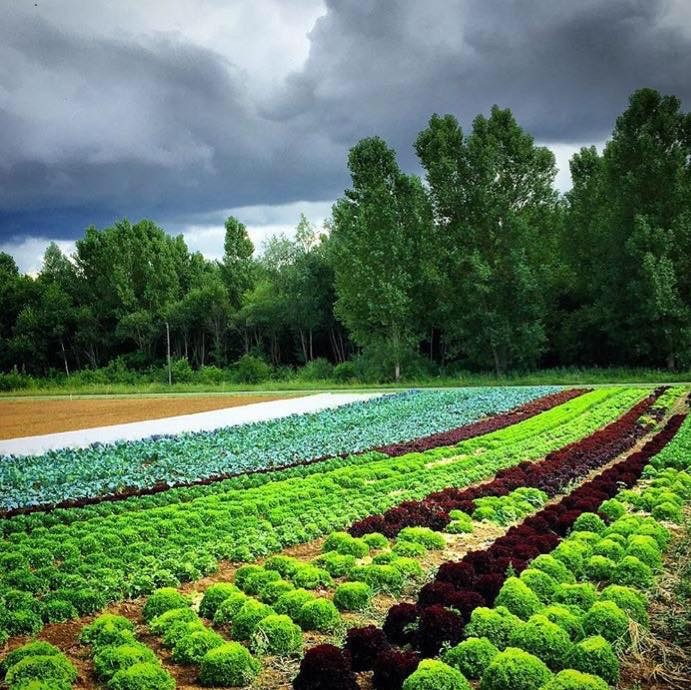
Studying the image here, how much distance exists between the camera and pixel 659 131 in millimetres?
50531

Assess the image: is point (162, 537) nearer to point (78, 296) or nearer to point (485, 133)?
point (485, 133)

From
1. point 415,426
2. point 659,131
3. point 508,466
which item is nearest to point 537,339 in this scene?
point 659,131

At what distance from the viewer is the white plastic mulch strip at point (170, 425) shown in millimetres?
25333

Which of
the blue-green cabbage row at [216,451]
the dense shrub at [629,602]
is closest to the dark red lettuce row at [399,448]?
the blue-green cabbage row at [216,451]

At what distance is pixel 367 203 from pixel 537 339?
19447mm

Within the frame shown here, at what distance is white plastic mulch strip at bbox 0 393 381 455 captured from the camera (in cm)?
2533

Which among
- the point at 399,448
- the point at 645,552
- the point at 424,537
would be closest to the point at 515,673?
the point at 645,552

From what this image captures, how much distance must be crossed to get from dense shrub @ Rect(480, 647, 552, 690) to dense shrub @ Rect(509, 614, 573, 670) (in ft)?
1.49

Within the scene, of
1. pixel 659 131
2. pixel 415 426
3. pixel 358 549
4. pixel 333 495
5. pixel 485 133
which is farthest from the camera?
pixel 485 133

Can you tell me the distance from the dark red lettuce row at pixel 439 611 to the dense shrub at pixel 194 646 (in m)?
1.36

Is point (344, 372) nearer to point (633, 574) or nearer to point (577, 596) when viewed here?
point (633, 574)

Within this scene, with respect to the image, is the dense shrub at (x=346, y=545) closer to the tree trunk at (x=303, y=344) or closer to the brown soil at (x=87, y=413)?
the brown soil at (x=87, y=413)

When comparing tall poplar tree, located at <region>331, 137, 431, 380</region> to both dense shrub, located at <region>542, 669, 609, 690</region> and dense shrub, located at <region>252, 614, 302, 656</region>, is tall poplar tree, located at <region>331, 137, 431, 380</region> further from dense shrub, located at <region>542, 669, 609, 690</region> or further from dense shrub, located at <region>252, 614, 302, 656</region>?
dense shrub, located at <region>542, 669, 609, 690</region>

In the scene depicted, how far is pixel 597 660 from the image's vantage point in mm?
6676
